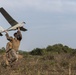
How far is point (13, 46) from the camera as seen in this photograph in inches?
577

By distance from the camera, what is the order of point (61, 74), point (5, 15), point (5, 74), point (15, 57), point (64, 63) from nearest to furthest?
point (5, 74), point (61, 74), point (15, 57), point (64, 63), point (5, 15)

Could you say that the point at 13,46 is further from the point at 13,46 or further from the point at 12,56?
the point at 12,56

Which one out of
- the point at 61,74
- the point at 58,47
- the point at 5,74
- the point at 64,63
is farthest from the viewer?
the point at 58,47

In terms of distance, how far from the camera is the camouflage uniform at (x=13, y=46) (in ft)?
47.4

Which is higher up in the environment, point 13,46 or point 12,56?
point 13,46

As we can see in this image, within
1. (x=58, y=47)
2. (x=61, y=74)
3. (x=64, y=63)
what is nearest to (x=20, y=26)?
(x=64, y=63)

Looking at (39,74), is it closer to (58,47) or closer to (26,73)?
(26,73)

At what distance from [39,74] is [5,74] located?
957mm

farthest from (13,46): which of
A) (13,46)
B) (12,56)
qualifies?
(12,56)

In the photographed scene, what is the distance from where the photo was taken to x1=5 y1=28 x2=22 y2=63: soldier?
1445 cm

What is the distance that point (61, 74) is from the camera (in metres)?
11.9

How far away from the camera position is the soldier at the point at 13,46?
47.4ft

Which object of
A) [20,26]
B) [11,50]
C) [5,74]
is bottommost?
[5,74]

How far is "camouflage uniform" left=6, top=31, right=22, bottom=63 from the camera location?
1445 centimetres
